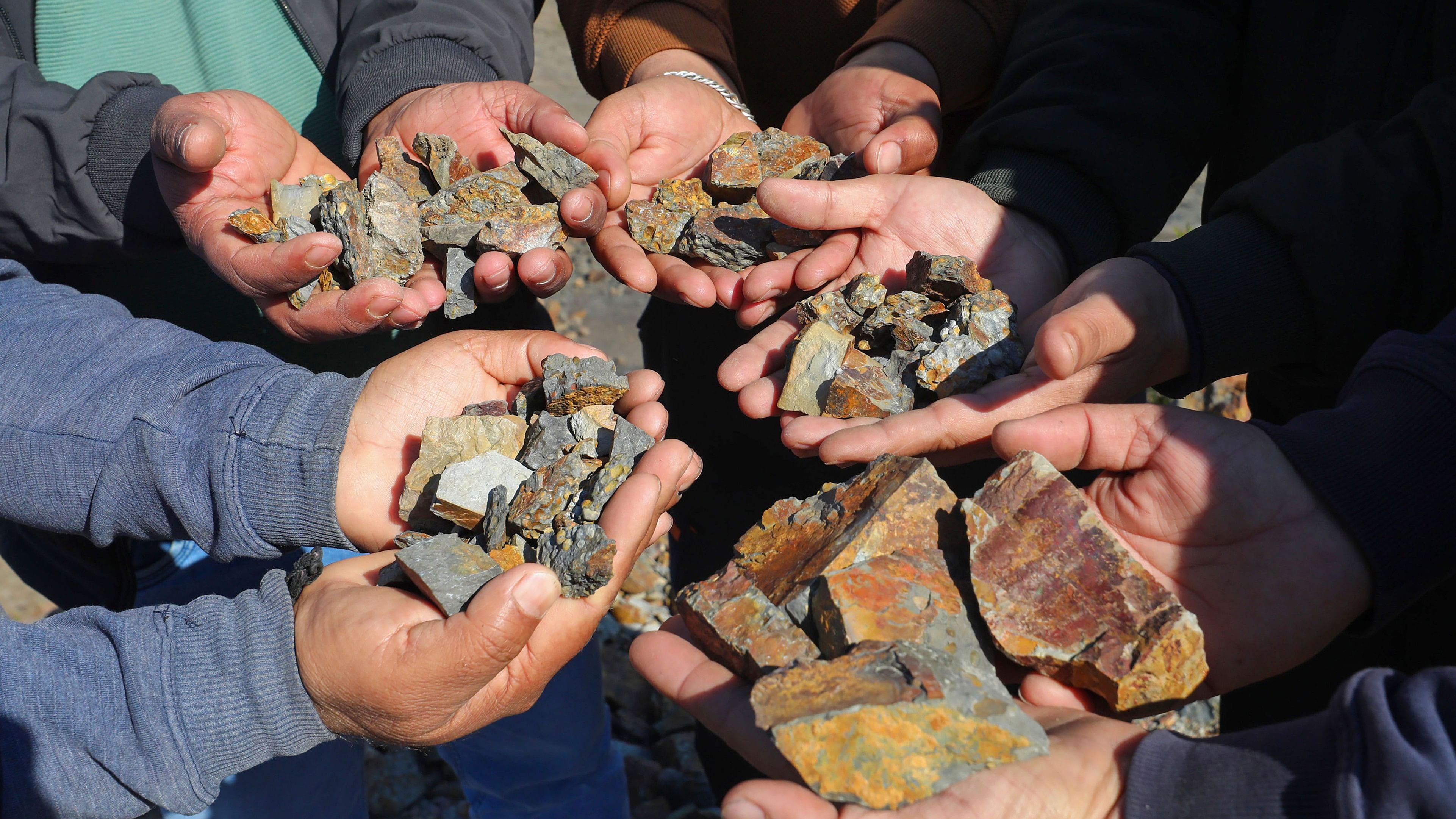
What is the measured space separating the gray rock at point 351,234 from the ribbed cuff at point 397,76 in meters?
0.32

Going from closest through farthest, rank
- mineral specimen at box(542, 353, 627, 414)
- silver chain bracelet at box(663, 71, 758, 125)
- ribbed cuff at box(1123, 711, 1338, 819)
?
ribbed cuff at box(1123, 711, 1338, 819)
mineral specimen at box(542, 353, 627, 414)
silver chain bracelet at box(663, 71, 758, 125)

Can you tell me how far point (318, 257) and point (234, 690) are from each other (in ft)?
3.75

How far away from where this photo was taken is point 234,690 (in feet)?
5.14

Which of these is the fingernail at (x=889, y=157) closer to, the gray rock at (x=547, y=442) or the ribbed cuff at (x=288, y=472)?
the gray rock at (x=547, y=442)

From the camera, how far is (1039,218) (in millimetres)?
2424

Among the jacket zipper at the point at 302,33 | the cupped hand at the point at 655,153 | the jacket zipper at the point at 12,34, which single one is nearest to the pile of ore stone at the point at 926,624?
the cupped hand at the point at 655,153

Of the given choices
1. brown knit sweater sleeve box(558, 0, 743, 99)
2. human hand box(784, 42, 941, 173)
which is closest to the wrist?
human hand box(784, 42, 941, 173)

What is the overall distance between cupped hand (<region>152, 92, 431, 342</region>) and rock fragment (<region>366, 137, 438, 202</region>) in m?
0.31

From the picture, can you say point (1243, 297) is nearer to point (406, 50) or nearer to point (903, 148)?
point (903, 148)

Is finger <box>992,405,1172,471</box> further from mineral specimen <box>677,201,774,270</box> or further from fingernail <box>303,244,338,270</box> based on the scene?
fingernail <box>303,244,338,270</box>

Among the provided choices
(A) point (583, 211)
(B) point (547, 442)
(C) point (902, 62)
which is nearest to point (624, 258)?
(A) point (583, 211)

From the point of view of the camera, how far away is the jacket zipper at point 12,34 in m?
2.25

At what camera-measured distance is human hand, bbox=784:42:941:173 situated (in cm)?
Result: 258

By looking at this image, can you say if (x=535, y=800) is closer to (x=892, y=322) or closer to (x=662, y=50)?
(x=892, y=322)
